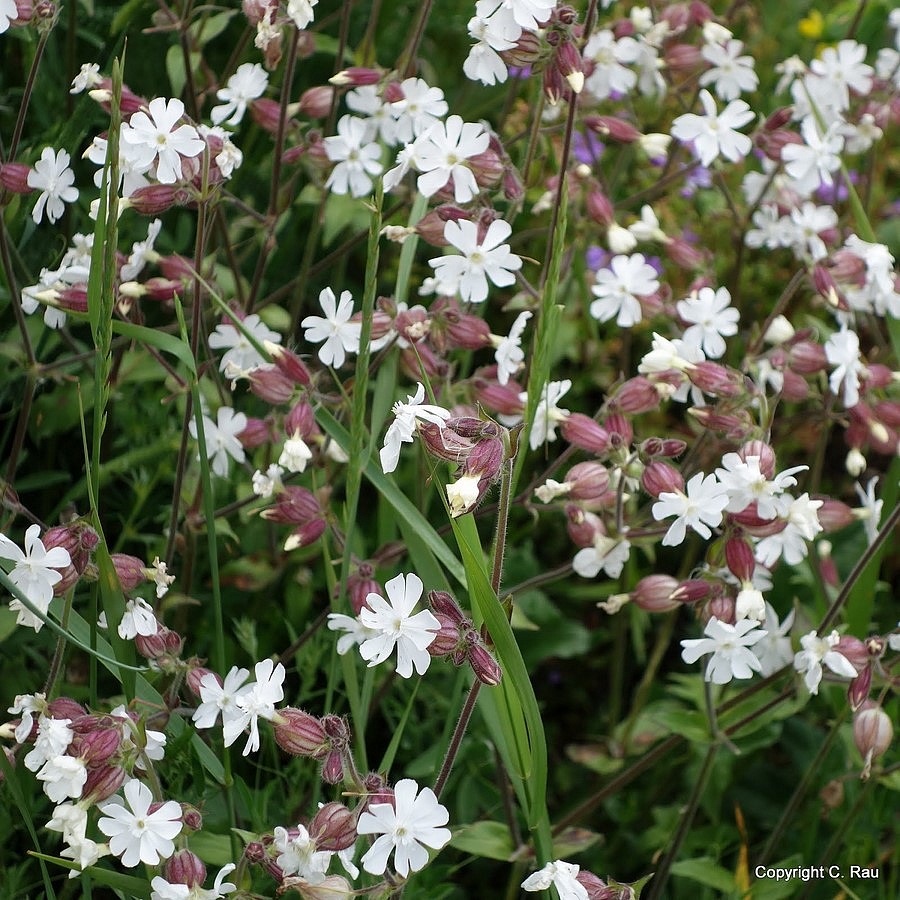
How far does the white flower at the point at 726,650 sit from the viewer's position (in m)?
1.21

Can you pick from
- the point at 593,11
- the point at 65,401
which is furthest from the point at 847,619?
the point at 65,401

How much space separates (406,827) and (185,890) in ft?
0.67

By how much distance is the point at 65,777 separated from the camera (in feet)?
3.18

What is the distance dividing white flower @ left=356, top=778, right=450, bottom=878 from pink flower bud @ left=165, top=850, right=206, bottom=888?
163mm

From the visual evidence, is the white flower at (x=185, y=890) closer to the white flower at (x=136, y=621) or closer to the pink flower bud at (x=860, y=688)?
the white flower at (x=136, y=621)

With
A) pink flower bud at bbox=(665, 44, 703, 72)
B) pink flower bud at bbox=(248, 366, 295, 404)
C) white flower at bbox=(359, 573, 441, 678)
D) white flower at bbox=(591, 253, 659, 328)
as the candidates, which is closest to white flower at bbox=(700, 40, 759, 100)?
pink flower bud at bbox=(665, 44, 703, 72)

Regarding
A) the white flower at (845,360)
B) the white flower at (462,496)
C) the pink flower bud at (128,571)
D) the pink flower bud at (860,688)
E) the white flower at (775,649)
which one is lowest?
the white flower at (775,649)

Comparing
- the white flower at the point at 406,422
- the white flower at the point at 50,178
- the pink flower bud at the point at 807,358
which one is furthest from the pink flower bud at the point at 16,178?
the pink flower bud at the point at 807,358

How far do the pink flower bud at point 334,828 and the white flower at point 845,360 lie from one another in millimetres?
903

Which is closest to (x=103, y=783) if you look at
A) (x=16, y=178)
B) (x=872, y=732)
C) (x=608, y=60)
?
(x=16, y=178)

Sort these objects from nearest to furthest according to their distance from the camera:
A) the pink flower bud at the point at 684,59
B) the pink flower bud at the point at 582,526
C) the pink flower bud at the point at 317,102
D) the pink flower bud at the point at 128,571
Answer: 1. the pink flower bud at the point at 128,571
2. the pink flower bud at the point at 582,526
3. the pink flower bud at the point at 317,102
4. the pink flower bud at the point at 684,59

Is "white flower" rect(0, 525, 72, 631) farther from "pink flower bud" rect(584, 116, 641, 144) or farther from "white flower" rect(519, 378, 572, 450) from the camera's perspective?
"pink flower bud" rect(584, 116, 641, 144)

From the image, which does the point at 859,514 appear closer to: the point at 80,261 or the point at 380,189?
the point at 380,189

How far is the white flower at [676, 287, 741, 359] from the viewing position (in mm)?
1483
